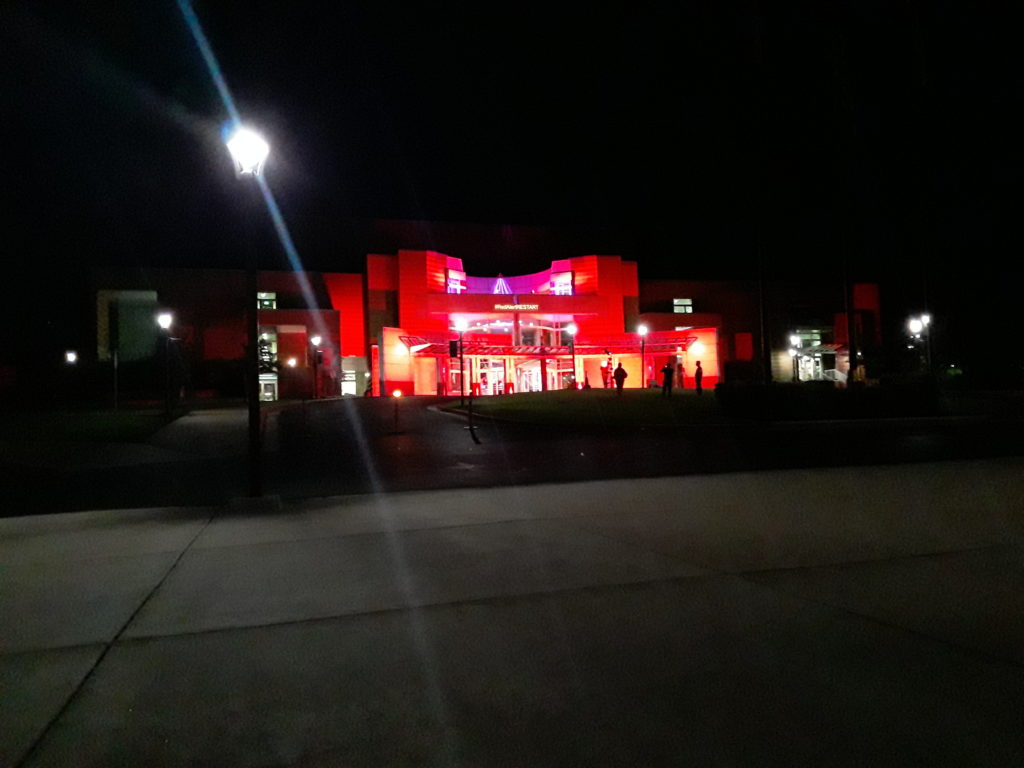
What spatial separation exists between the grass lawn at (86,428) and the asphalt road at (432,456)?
124 cm

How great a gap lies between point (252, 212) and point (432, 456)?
8.55 m

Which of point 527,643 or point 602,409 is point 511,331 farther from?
point 527,643

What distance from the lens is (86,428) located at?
23.7 m

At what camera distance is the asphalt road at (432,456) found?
1190cm

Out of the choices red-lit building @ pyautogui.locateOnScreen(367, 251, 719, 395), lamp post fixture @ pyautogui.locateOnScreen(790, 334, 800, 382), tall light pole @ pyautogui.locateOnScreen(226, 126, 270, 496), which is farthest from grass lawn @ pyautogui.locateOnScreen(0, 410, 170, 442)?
lamp post fixture @ pyautogui.locateOnScreen(790, 334, 800, 382)

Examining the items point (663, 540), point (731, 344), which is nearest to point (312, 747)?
point (663, 540)

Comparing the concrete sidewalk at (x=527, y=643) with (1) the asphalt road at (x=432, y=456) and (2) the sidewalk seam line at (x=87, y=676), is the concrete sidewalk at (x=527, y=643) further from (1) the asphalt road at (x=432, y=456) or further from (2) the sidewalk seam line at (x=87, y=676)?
A: (1) the asphalt road at (x=432, y=456)

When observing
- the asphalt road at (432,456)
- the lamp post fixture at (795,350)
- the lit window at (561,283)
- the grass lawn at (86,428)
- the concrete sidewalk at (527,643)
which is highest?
the lit window at (561,283)

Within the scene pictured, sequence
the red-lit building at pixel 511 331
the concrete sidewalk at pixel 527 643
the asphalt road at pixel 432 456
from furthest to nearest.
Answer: the red-lit building at pixel 511 331
the asphalt road at pixel 432 456
the concrete sidewalk at pixel 527 643

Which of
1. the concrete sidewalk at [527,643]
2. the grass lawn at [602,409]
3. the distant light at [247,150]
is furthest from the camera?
the grass lawn at [602,409]

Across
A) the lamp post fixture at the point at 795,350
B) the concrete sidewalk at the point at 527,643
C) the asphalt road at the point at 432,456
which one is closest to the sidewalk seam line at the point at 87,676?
the concrete sidewalk at the point at 527,643

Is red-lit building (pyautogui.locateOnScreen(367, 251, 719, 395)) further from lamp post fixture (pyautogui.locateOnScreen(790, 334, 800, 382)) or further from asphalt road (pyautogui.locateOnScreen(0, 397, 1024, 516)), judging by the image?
asphalt road (pyautogui.locateOnScreen(0, 397, 1024, 516))

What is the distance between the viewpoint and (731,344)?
60.5m

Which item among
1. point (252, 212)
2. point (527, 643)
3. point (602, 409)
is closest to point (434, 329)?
point (602, 409)
